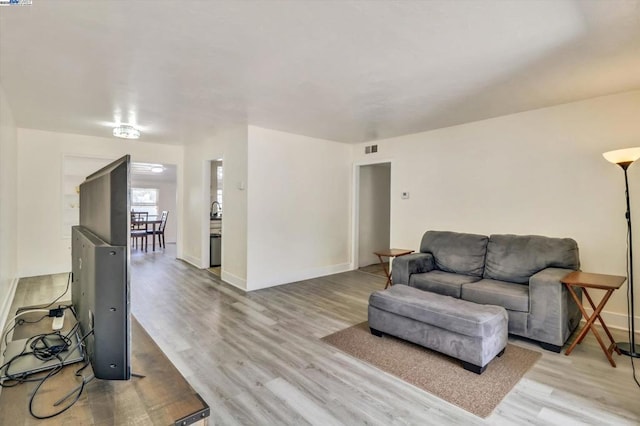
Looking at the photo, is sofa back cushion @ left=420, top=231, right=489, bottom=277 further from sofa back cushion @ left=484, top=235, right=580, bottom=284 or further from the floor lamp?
the floor lamp

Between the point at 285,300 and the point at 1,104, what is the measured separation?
11.9 ft

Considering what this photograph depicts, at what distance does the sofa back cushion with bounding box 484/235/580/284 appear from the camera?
3.09 m

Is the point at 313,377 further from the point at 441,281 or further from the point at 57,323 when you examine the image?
the point at 441,281

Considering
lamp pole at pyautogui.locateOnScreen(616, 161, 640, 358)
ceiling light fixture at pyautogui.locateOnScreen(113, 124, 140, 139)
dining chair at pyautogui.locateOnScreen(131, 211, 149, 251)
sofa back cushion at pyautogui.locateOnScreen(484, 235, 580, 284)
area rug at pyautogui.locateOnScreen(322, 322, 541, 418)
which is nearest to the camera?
area rug at pyautogui.locateOnScreen(322, 322, 541, 418)

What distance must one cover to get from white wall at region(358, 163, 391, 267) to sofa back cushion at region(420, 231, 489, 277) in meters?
2.24

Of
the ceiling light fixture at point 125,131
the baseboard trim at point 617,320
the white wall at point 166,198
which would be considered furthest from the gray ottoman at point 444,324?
the white wall at point 166,198

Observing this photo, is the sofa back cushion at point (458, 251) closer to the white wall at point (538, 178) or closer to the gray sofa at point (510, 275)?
the gray sofa at point (510, 275)

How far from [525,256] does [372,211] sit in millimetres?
3443

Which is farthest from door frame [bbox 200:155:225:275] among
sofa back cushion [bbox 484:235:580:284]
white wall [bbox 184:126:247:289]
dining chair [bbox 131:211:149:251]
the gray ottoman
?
sofa back cushion [bbox 484:235:580:284]

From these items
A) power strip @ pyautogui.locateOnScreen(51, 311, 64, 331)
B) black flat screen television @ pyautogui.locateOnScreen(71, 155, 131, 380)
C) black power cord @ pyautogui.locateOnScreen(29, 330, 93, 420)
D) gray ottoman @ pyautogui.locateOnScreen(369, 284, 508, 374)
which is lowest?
gray ottoman @ pyautogui.locateOnScreen(369, 284, 508, 374)

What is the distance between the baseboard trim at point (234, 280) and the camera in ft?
14.7

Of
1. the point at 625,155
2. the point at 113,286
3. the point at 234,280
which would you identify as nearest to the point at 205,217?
the point at 234,280

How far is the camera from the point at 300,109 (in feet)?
11.9

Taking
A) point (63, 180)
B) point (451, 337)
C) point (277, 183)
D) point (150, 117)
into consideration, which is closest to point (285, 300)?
point (277, 183)
